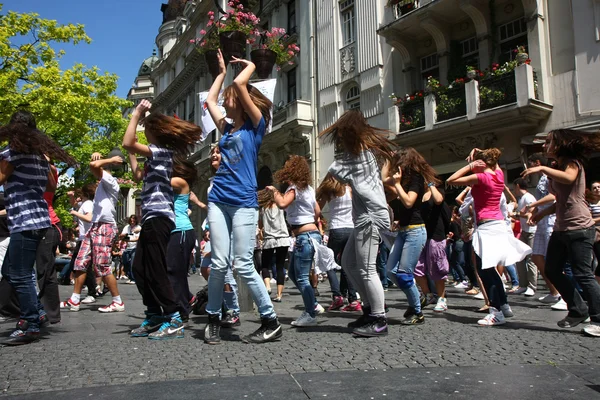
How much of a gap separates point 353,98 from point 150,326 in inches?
683

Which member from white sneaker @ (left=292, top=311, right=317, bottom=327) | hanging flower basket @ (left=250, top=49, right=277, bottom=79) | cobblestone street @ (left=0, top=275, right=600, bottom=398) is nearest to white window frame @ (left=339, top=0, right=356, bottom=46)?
hanging flower basket @ (left=250, top=49, right=277, bottom=79)

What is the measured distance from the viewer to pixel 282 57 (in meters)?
10.5

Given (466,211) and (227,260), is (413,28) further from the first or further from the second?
(227,260)

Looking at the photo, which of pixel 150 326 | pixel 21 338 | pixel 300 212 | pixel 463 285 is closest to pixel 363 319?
pixel 300 212

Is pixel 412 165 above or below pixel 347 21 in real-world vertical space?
below

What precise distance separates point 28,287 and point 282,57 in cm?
737

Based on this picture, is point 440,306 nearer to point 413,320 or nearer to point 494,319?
point 494,319

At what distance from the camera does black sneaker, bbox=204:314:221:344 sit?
401 cm

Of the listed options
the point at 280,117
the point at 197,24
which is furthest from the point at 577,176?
the point at 197,24

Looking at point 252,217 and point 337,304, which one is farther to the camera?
point 337,304

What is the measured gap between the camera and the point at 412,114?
17188 mm

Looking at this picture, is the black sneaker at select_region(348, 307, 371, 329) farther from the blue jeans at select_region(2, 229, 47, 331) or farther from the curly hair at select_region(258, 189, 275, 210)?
the curly hair at select_region(258, 189, 275, 210)

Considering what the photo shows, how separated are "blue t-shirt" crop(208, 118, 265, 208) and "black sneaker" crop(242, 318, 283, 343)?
932mm

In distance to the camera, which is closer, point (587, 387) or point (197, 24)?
point (587, 387)
